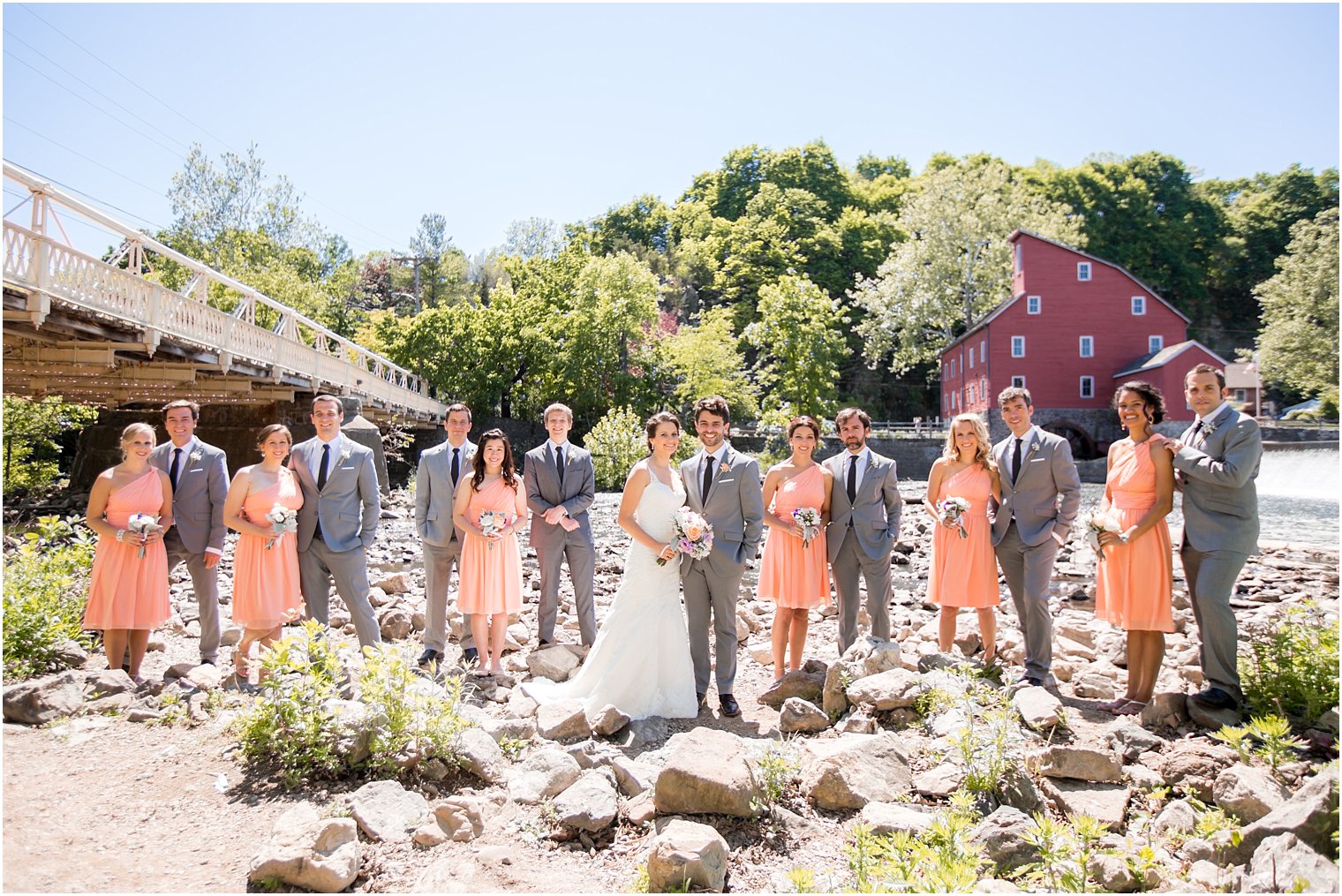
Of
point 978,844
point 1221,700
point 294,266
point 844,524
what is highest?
point 294,266

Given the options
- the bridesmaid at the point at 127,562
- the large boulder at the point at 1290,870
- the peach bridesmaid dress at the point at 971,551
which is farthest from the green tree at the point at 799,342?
the large boulder at the point at 1290,870

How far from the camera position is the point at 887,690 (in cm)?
552

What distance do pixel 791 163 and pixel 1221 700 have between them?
221ft

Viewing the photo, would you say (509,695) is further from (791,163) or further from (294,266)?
(791,163)

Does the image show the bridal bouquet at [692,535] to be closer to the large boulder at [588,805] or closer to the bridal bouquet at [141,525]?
the large boulder at [588,805]

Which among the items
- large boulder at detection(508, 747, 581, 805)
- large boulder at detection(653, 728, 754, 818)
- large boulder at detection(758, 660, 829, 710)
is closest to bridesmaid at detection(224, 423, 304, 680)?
large boulder at detection(508, 747, 581, 805)

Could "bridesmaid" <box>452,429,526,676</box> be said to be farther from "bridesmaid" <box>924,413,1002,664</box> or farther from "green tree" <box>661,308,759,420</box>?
Result: "green tree" <box>661,308,759,420</box>

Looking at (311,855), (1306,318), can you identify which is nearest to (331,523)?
(311,855)

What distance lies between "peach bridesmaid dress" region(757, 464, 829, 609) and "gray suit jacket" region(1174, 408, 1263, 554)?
101 inches

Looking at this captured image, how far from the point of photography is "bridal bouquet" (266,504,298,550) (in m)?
6.21

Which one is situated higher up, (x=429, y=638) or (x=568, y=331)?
(x=568, y=331)

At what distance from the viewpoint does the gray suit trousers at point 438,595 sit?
724 centimetres

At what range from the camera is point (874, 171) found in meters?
82.8

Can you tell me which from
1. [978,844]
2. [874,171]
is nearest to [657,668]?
[978,844]
